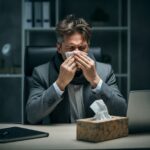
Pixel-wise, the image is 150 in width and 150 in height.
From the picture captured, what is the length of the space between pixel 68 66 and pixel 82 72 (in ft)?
0.63

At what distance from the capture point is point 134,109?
1504 millimetres

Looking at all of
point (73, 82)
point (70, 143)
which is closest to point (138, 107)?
point (70, 143)

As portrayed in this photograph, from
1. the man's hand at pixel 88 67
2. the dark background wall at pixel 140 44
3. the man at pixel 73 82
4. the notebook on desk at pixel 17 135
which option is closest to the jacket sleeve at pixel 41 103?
the man at pixel 73 82

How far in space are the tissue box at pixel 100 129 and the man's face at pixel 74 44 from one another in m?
0.65

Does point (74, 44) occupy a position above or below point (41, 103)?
above

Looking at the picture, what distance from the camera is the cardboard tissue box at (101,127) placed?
1.40 m

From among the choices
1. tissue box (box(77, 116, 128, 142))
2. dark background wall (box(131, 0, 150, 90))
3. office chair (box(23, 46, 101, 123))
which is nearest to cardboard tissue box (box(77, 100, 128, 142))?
tissue box (box(77, 116, 128, 142))

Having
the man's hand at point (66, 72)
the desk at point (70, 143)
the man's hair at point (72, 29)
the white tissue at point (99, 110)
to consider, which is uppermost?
the man's hair at point (72, 29)

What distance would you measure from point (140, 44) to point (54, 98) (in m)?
2.11

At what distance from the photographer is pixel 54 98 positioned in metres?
1.85

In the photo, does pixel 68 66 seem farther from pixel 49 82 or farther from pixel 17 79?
pixel 17 79

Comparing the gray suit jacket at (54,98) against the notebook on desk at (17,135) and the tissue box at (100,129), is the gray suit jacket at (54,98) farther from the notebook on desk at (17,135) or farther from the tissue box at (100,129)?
the tissue box at (100,129)

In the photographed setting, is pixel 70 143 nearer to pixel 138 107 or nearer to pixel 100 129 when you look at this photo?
pixel 100 129

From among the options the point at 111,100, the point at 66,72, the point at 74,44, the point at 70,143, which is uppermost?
the point at 74,44
